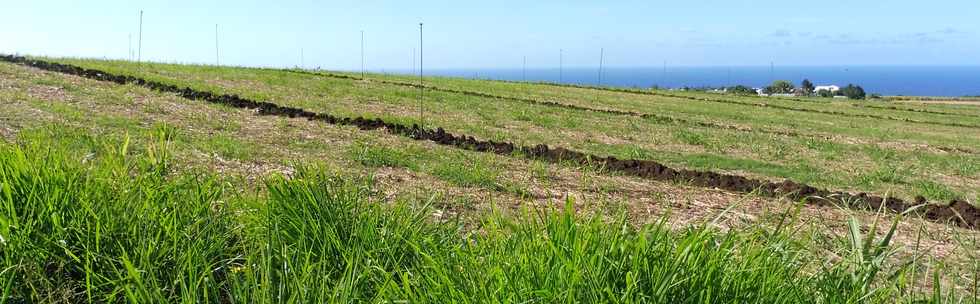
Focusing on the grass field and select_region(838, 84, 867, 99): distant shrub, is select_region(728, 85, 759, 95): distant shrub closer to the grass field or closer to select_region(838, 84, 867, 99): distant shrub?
select_region(838, 84, 867, 99): distant shrub

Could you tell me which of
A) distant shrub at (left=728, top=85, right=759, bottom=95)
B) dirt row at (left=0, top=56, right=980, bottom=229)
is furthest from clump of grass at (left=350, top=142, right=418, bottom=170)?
distant shrub at (left=728, top=85, right=759, bottom=95)

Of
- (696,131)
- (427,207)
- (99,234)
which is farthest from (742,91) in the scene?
(99,234)

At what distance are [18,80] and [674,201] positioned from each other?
43.1 feet

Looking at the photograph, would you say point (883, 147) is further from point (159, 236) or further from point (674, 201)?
point (159, 236)

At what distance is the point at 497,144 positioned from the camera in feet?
35.4

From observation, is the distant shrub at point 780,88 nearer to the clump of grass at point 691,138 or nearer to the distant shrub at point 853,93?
the distant shrub at point 853,93

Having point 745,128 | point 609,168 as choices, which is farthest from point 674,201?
point 745,128

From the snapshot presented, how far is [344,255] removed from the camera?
2.63m

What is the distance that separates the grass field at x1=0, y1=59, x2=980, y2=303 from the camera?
7.87ft

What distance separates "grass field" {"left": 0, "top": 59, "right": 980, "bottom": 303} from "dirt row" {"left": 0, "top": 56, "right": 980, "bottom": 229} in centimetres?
37

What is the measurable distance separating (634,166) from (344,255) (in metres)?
7.36

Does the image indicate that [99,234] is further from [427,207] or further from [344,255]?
[427,207]

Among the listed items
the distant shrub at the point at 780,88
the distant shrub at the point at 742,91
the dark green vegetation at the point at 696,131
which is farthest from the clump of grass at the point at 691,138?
the distant shrub at the point at 780,88

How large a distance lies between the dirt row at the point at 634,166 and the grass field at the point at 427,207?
369 mm
